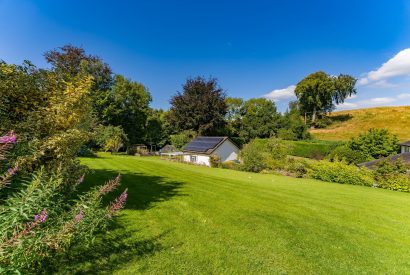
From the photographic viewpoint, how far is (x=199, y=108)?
46.9 metres

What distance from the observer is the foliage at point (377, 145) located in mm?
32688

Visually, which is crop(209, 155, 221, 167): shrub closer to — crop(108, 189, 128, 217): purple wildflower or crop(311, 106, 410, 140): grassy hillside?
crop(108, 189, 128, 217): purple wildflower

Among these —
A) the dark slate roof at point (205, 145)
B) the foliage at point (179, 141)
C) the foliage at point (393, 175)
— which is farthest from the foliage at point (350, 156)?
the foliage at point (179, 141)

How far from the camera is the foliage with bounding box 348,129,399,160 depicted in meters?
32.7

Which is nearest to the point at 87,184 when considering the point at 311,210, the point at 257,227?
the point at 257,227

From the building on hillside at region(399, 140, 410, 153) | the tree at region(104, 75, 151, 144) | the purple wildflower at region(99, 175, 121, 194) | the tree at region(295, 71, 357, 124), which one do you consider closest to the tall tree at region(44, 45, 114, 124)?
the tree at region(104, 75, 151, 144)

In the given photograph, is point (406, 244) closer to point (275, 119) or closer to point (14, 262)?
point (14, 262)

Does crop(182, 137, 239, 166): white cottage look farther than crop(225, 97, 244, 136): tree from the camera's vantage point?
No

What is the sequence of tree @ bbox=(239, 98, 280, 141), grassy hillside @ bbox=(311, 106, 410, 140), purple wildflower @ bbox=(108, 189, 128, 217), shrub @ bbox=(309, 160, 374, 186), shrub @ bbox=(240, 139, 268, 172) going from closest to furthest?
1. purple wildflower @ bbox=(108, 189, 128, 217)
2. shrub @ bbox=(309, 160, 374, 186)
3. shrub @ bbox=(240, 139, 268, 172)
4. tree @ bbox=(239, 98, 280, 141)
5. grassy hillside @ bbox=(311, 106, 410, 140)

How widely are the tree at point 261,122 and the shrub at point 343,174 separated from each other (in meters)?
28.8

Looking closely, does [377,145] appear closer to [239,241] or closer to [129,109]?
[239,241]

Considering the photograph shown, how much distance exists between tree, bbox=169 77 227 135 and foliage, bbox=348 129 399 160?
24.7 m

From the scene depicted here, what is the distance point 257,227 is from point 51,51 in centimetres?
4091

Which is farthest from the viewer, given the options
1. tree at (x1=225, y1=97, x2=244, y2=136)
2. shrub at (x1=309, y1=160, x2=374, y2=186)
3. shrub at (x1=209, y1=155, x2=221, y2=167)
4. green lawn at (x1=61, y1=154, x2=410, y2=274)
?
tree at (x1=225, y1=97, x2=244, y2=136)
